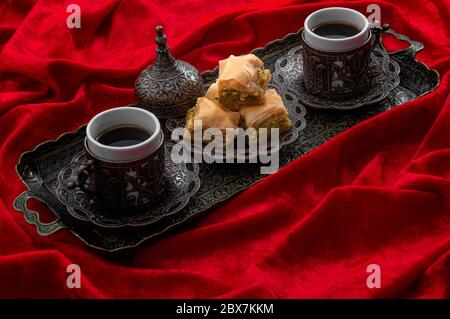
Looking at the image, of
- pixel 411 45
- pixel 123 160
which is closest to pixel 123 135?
pixel 123 160

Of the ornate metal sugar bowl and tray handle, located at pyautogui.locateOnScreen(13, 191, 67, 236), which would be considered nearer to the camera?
tray handle, located at pyautogui.locateOnScreen(13, 191, 67, 236)

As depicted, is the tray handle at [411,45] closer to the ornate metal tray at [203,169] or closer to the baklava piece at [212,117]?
the ornate metal tray at [203,169]

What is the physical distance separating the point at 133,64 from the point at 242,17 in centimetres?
27

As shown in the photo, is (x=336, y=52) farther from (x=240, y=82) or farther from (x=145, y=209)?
(x=145, y=209)

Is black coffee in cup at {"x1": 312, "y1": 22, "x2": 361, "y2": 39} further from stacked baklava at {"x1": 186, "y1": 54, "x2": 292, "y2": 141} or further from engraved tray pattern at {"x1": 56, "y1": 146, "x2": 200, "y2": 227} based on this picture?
engraved tray pattern at {"x1": 56, "y1": 146, "x2": 200, "y2": 227}

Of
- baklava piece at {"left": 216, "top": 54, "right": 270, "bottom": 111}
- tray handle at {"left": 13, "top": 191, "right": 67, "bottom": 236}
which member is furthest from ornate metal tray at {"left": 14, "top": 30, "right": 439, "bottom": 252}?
baklava piece at {"left": 216, "top": 54, "right": 270, "bottom": 111}

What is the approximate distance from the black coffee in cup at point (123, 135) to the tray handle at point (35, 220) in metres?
0.16

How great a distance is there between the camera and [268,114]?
1.46 m

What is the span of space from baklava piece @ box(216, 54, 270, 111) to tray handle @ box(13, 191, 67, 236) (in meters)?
0.37

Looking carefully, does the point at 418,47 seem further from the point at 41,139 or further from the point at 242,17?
the point at 41,139

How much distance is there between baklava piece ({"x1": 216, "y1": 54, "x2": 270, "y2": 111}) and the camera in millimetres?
1451

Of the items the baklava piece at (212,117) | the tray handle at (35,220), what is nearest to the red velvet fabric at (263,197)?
the tray handle at (35,220)

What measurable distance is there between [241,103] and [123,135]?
9.4 inches

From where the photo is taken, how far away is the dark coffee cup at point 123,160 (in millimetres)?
1317
